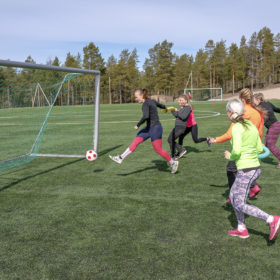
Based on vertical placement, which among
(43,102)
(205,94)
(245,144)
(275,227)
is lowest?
(275,227)

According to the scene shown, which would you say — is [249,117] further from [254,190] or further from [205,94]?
[205,94]

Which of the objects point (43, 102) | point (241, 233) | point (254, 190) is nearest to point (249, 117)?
point (254, 190)

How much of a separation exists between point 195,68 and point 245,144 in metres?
109

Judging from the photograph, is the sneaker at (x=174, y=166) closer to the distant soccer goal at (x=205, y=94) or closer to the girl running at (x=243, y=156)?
the girl running at (x=243, y=156)

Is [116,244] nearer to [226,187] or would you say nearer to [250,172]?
[250,172]

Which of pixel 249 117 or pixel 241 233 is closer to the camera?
pixel 241 233

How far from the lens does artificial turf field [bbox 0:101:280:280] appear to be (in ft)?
11.5

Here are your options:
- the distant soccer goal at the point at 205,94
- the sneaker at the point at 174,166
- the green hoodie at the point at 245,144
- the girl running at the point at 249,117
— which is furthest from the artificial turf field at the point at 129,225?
the distant soccer goal at the point at 205,94

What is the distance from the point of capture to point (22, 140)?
13695 millimetres

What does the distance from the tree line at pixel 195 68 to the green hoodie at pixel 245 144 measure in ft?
263

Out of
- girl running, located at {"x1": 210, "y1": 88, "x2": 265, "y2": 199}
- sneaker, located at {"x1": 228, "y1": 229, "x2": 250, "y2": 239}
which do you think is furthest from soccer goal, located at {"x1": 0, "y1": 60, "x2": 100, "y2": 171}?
sneaker, located at {"x1": 228, "y1": 229, "x2": 250, "y2": 239}

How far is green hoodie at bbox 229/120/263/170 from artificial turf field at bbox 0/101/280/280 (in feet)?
3.28

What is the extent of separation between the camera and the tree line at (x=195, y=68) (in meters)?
91.0

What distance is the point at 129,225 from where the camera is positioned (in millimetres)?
4613
